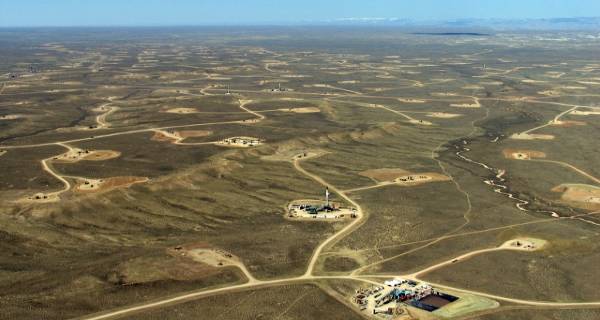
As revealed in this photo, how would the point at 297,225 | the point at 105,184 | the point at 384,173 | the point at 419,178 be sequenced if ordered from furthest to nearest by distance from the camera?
the point at 384,173, the point at 419,178, the point at 105,184, the point at 297,225

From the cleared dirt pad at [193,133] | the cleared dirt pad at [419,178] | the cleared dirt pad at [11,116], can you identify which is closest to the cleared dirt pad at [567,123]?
the cleared dirt pad at [419,178]

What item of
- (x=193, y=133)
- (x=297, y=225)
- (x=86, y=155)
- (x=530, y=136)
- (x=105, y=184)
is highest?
(x=105, y=184)

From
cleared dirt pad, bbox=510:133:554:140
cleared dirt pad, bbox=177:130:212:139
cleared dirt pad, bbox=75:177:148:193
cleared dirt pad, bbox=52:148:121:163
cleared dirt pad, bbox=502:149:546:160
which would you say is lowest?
cleared dirt pad, bbox=510:133:554:140

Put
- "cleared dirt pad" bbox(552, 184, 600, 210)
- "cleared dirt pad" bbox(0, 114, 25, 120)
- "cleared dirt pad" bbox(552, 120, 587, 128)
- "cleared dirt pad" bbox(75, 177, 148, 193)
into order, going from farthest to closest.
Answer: "cleared dirt pad" bbox(0, 114, 25, 120) → "cleared dirt pad" bbox(552, 120, 587, 128) → "cleared dirt pad" bbox(552, 184, 600, 210) → "cleared dirt pad" bbox(75, 177, 148, 193)

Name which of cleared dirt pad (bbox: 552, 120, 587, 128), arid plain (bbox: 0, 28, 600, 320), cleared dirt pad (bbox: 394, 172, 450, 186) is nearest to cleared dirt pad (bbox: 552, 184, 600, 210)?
arid plain (bbox: 0, 28, 600, 320)

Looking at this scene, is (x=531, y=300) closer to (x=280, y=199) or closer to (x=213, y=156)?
(x=280, y=199)

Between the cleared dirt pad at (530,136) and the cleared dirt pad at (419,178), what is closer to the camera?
the cleared dirt pad at (419,178)

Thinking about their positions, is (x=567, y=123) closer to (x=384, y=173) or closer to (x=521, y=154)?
(x=521, y=154)

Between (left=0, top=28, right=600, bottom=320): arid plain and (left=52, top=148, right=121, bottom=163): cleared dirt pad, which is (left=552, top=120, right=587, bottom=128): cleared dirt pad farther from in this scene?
(left=52, top=148, right=121, bottom=163): cleared dirt pad

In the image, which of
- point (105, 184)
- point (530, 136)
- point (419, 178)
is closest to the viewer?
point (105, 184)

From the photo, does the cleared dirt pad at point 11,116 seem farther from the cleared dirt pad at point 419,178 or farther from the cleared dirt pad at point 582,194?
the cleared dirt pad at point 582,194

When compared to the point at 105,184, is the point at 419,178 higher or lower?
lower

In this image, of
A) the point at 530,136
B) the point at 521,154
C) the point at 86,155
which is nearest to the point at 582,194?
the point at 521,154
